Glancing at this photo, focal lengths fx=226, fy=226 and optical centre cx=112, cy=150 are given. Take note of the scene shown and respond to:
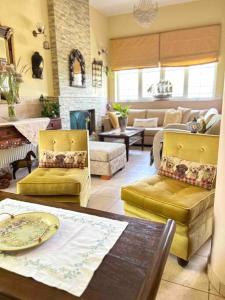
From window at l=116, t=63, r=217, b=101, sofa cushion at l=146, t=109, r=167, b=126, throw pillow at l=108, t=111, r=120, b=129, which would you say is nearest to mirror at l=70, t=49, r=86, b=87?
throw pillow at l=108, t=111, r=120, b=129

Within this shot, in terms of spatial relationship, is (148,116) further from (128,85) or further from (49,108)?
(49,108)

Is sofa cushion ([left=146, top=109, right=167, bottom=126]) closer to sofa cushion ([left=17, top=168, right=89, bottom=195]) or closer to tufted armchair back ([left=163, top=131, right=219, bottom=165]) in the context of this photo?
tufted armchair back ([left=163, top=131, right=219, bottom=165])

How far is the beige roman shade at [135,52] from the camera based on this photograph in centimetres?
593

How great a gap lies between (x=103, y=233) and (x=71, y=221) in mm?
217

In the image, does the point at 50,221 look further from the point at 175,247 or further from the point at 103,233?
the point at 175,247

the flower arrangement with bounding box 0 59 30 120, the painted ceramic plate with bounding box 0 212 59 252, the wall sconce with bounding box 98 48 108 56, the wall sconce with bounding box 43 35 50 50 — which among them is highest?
the wall sconce with bounding box 98 48 108 56

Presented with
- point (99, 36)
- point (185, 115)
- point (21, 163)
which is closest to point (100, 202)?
point (21, 163)

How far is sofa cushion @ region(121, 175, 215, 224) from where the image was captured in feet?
4.98

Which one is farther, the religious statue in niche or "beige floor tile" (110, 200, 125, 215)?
the religious statue in niche

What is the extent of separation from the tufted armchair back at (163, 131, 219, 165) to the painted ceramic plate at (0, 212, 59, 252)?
1278 mm

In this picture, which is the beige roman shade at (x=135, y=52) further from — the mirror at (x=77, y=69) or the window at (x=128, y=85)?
the mirror at (x=77, y=69)

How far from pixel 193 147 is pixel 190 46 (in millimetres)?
4538

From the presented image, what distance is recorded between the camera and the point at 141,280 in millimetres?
851

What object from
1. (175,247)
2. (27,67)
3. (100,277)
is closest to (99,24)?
(27,67)
